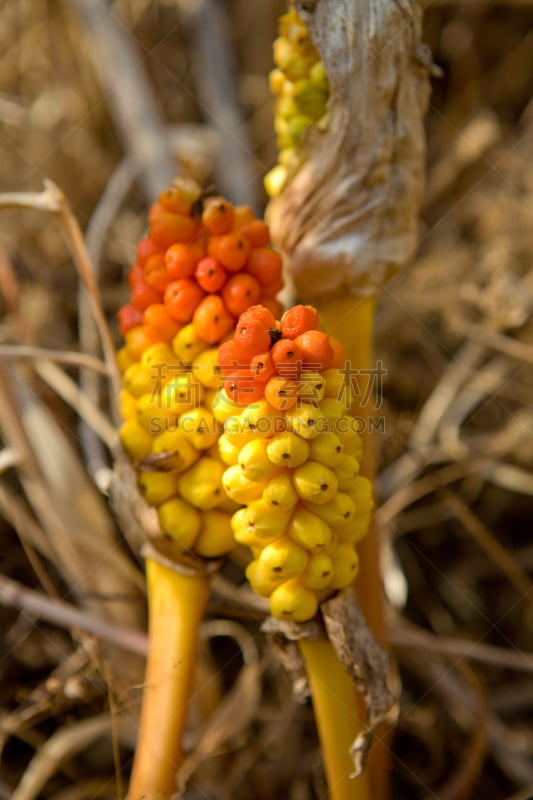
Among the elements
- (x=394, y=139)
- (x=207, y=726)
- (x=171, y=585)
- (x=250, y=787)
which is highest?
(x=394, y=139)

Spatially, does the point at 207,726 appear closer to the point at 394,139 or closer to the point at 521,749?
the point at 521,749

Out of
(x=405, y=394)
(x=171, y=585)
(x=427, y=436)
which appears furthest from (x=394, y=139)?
(x=405, y=394)

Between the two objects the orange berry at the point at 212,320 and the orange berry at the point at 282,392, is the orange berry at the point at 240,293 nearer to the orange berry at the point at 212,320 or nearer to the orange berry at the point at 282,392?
the orange berry at the point at 212,320

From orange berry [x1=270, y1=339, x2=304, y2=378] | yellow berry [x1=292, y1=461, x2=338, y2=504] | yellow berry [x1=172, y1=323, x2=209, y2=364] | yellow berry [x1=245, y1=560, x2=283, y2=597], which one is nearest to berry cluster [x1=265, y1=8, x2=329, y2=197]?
yellow berry [x1=172, y1=323, x2=209, y2=364]

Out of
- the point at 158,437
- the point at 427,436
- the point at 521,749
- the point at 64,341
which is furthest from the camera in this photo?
the point at 64,341

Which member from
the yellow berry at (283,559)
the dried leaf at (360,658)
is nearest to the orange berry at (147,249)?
the yellow berry at (283,559)

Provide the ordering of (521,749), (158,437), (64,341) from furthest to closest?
(64,341) → (521,749) → (158,437)

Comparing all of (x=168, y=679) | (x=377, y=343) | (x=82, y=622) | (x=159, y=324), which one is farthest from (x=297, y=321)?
(x=377, y=343)

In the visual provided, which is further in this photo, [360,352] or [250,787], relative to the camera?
[250,787]

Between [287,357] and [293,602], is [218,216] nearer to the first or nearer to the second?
[287,357]
